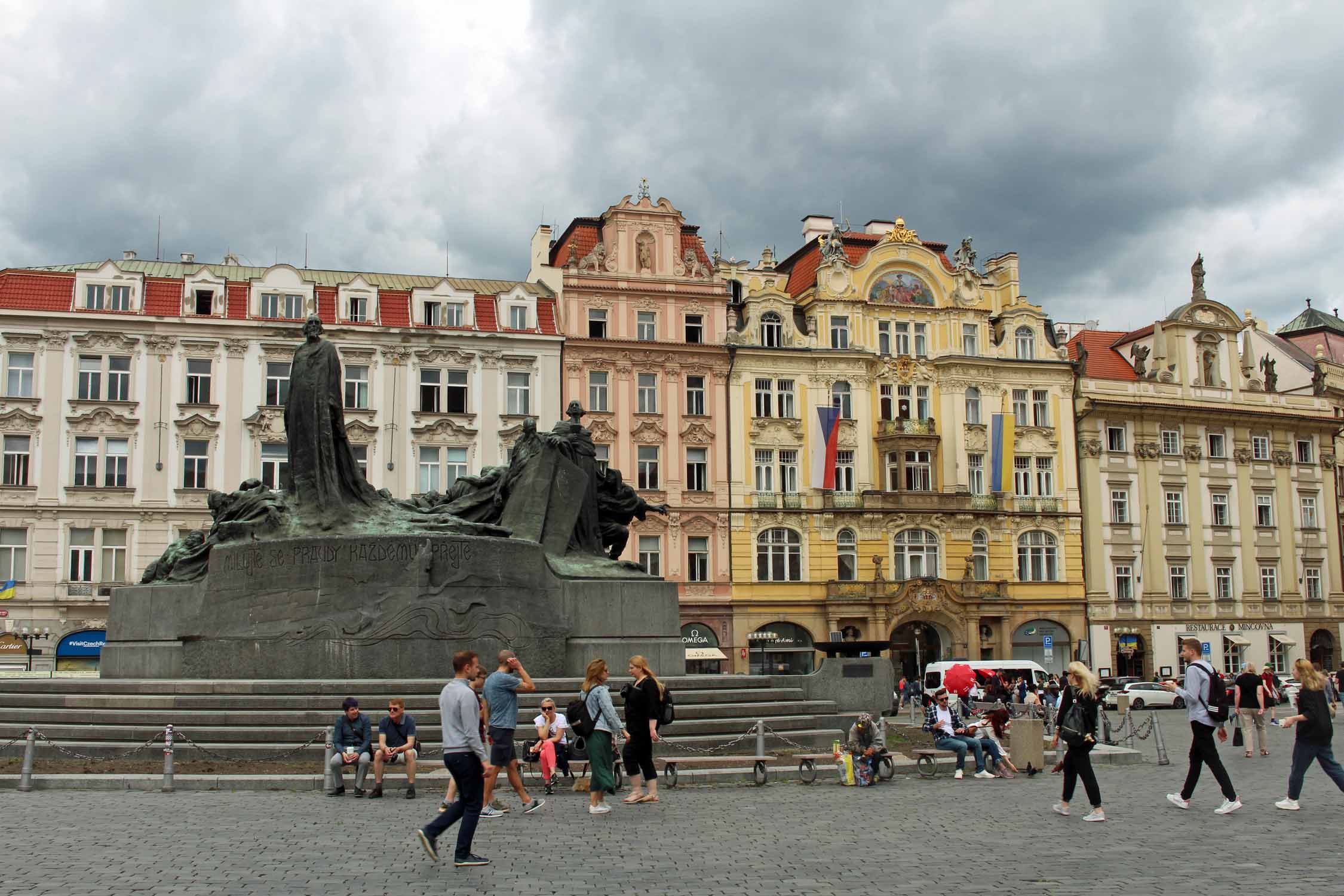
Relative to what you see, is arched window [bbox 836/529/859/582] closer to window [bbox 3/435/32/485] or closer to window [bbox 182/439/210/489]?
window [bbox 182/439/210/489]

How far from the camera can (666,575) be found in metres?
49.4

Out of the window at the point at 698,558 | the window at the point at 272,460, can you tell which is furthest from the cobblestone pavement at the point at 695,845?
the window at the point at 698,558

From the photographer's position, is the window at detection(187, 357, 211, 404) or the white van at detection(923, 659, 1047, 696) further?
the window at detection(187, 357, 211, 404)

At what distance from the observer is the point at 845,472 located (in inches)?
2055

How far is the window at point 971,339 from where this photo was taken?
54.6m

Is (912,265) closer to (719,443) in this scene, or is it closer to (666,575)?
(719,443)

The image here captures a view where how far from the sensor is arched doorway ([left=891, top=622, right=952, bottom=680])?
51.1 m

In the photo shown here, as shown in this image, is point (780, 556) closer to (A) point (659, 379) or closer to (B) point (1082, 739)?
(A) point (659, 379)

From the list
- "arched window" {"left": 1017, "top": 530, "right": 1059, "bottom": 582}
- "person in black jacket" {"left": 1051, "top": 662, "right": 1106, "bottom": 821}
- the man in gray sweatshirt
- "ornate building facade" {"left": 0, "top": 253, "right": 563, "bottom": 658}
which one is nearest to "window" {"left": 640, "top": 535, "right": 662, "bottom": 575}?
"ornate building facade" {"left": 0, "top": 253, "right": 563, "bottom": 658}

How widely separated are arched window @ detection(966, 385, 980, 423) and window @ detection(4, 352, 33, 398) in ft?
109

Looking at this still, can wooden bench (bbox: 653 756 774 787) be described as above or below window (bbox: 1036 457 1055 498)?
below

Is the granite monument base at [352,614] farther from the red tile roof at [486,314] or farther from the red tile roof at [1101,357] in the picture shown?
the red tile roof at [1101,357]

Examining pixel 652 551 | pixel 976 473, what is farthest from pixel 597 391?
pixel 976 473

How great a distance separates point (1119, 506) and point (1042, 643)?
22.5ft
